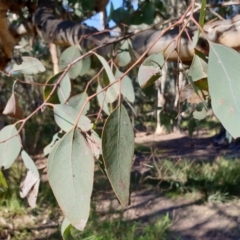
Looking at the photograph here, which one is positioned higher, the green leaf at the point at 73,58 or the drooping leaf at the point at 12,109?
the drooping leaf at the point at 12,109

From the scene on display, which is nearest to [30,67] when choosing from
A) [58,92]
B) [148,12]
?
[58,92]

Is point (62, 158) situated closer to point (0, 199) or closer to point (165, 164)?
point (0, 199)

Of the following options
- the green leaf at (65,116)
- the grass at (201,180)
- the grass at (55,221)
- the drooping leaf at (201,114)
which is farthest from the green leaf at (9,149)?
the grass at (201,180)

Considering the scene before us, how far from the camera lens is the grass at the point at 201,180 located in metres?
3.59

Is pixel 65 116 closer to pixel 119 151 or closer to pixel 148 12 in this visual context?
pixel 119 151

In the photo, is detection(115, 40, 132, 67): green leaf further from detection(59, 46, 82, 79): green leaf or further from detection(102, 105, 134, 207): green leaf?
detection(102, 105, 134, 207): green leaf

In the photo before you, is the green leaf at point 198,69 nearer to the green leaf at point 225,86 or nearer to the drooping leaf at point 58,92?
the green leaf at point 225,86

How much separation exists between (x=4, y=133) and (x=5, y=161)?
49mm

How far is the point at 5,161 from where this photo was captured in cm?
61

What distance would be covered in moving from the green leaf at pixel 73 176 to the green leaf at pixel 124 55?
0.49 metres

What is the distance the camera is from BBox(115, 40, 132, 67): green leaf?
955mm

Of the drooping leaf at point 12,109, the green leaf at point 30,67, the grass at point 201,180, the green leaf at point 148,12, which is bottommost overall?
the grass at point 201,180

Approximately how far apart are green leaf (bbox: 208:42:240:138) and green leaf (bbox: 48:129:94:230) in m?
0.16

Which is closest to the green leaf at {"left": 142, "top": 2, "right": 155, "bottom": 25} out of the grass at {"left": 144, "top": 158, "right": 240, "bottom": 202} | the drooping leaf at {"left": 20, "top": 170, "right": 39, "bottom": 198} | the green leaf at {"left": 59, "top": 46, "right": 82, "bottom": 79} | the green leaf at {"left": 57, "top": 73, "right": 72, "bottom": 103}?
the green leaf at {"left": 59, "top": 46, "right": 82, "bottom": 79}
